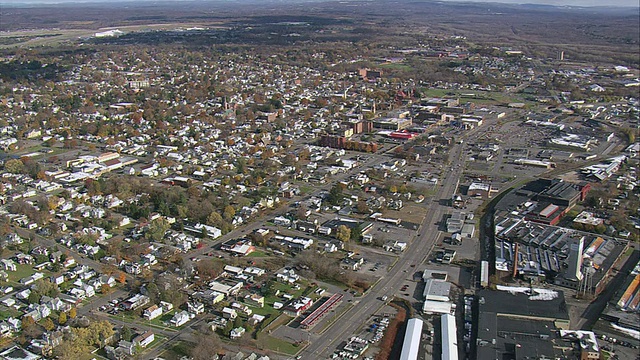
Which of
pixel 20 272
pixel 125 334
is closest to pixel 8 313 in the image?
pixel 20 272

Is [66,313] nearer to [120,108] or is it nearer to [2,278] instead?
[2,278]

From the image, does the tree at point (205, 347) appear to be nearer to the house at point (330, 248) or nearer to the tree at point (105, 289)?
the tree at point (105, 289)

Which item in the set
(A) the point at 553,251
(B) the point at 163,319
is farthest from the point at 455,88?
(B) the point at 163,319

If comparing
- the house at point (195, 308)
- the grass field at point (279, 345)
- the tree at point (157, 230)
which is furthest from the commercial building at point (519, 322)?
the tree at point (157, 230)

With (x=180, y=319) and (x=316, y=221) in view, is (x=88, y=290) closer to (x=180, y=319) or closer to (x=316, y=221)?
(x=180, y=319)

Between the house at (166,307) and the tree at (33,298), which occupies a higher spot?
the tree at (33,298)

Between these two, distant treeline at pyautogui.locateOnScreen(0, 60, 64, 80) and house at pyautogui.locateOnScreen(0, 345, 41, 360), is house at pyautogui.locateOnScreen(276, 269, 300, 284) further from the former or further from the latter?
distant treeline at pyautogui.locateOnScreen(0, 60, 64, 80)
